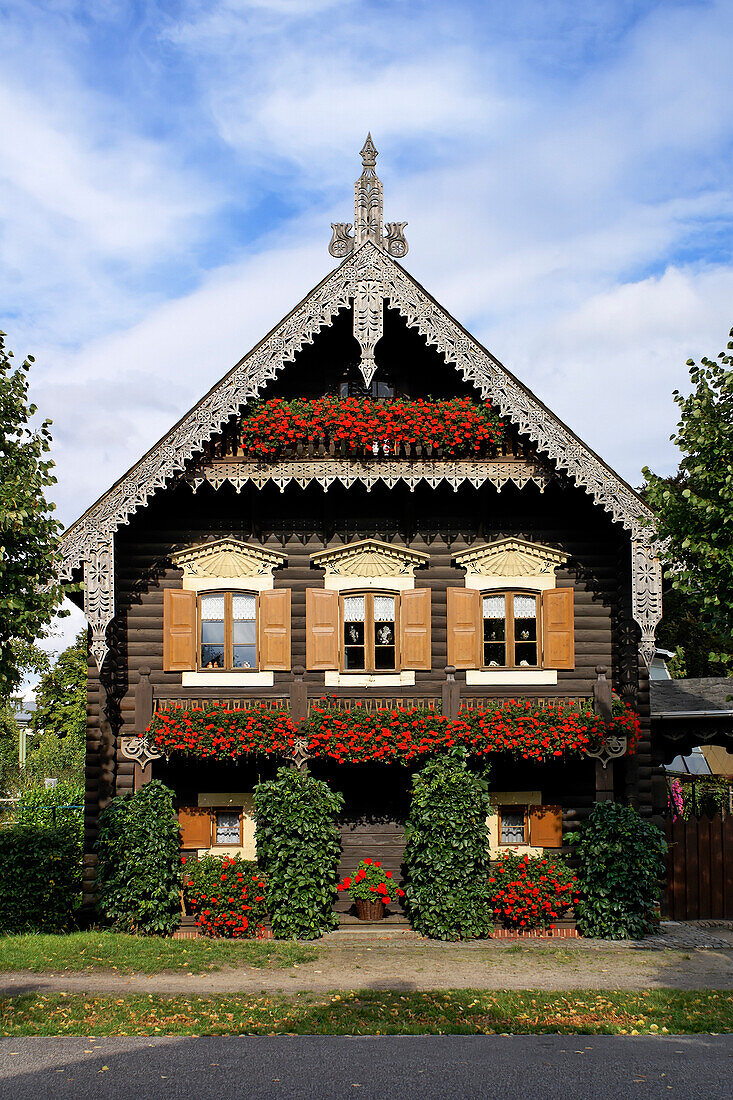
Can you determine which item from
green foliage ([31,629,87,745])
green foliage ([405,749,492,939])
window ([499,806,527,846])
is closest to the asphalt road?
green foliage ([405,749,492,939])

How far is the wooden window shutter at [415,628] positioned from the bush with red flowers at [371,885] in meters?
3.56

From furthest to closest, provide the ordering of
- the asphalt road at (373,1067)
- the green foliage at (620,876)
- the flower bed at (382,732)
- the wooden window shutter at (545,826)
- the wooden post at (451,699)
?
1. the wooden window shutter at (545,826)
2. the wooden post at (451,699)
3. the flower bed at (382,732)
4. the green foliage at (620,876)
5. the asphalt road at (373,1067)

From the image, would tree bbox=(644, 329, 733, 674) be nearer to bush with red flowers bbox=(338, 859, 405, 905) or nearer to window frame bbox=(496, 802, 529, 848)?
window frame bbox=(496, 802, 529, 848)

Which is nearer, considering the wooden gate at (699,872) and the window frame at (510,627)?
the wooden gate at (699,872)

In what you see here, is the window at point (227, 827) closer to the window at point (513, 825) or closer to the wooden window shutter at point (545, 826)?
the window at point (513, 825)

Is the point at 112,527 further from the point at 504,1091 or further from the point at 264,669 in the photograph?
the point at 504,1091

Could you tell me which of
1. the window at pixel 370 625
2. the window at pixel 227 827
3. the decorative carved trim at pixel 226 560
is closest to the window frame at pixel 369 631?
the window at pixel 370 625

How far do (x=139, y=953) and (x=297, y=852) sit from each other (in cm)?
291

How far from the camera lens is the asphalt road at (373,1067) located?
9188 mm

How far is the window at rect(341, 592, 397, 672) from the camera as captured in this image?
18.2 meters

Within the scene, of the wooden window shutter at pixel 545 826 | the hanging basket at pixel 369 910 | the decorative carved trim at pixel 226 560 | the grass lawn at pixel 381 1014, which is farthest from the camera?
the decorative carved trim at pixel 226 560

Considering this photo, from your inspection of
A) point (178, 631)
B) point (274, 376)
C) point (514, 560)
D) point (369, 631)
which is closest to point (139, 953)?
point (178, 631)

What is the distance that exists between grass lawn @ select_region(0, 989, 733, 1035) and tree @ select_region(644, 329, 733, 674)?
488cm

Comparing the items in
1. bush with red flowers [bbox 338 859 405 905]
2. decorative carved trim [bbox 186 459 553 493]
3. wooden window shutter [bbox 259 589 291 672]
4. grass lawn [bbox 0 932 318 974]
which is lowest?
grass lawn [bbox 0 932 318 974]
